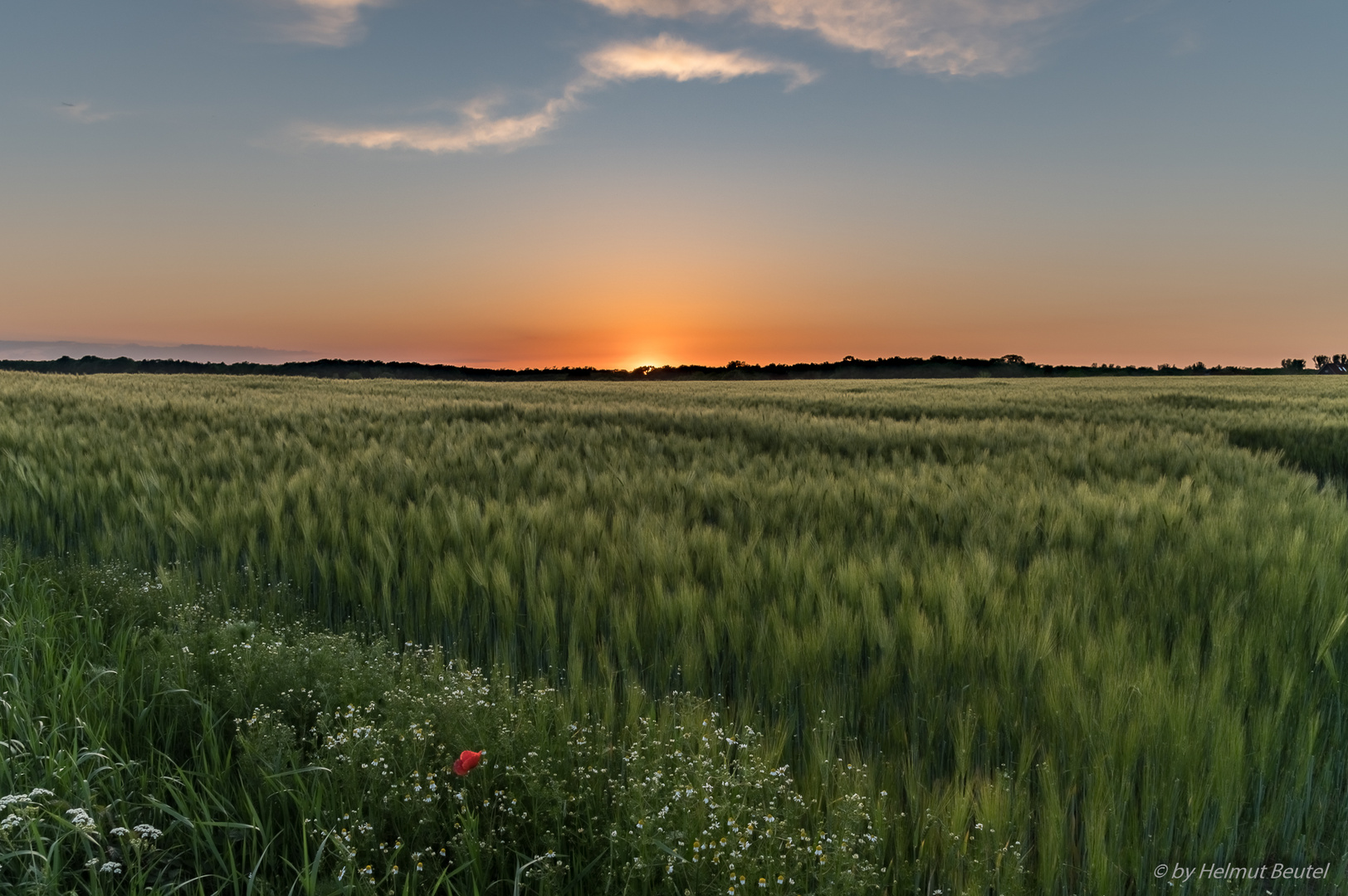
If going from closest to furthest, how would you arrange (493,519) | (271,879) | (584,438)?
(271,879) → (493,519) → (584,438)

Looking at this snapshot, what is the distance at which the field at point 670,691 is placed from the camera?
1.46 meters

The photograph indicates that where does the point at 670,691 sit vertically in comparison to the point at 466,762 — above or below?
below

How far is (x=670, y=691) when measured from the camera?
2195 millimetres

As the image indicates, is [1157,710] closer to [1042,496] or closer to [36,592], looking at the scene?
[1042,496]

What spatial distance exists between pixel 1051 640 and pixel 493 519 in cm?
264

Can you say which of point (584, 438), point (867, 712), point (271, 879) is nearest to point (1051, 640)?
point (867, 712)

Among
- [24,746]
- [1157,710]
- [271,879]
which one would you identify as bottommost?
[271,879]

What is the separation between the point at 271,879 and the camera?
1.47m

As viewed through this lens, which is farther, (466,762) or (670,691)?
(670,691)

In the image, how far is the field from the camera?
146 centimetres

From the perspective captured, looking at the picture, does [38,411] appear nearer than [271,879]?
No

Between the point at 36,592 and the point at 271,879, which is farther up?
the point at 36,592

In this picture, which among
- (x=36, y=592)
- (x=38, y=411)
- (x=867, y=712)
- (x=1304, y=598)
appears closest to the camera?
(x=867, y=712)

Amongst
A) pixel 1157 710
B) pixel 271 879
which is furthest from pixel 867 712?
pixel 271 879
